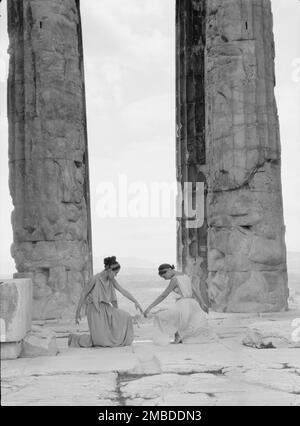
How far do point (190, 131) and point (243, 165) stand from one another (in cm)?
425

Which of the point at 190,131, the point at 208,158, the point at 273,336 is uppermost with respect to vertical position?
the point at 190,131

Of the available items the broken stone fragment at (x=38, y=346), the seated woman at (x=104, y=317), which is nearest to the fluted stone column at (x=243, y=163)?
the seated woman at (x=104, y=317)

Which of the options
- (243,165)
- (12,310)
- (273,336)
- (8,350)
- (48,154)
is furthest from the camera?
(48,154)

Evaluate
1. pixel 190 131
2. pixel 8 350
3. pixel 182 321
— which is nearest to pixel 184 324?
pixel 182 321

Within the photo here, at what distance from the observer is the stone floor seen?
6.08 meters

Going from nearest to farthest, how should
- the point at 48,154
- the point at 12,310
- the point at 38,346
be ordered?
the point at 12,310
the point at 38,346
the point at 48,154

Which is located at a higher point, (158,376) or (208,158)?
Result: (208,158)

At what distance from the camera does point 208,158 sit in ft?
47.3

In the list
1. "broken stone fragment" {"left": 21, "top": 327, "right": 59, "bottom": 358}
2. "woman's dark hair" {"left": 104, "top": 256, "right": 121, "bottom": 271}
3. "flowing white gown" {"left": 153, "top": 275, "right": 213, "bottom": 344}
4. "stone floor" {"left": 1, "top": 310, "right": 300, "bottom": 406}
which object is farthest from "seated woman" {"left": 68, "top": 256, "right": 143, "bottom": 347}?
"broken stone fragment" {"left": 21, "top": 327, "right": 59, "bottom": 358}

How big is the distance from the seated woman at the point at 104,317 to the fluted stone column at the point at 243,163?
3.90 m

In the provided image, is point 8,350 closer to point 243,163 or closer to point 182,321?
point 182,321

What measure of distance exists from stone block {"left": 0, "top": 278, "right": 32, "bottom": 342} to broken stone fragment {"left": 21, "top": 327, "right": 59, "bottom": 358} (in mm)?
220

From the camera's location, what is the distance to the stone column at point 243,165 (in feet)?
Result: 44.2
